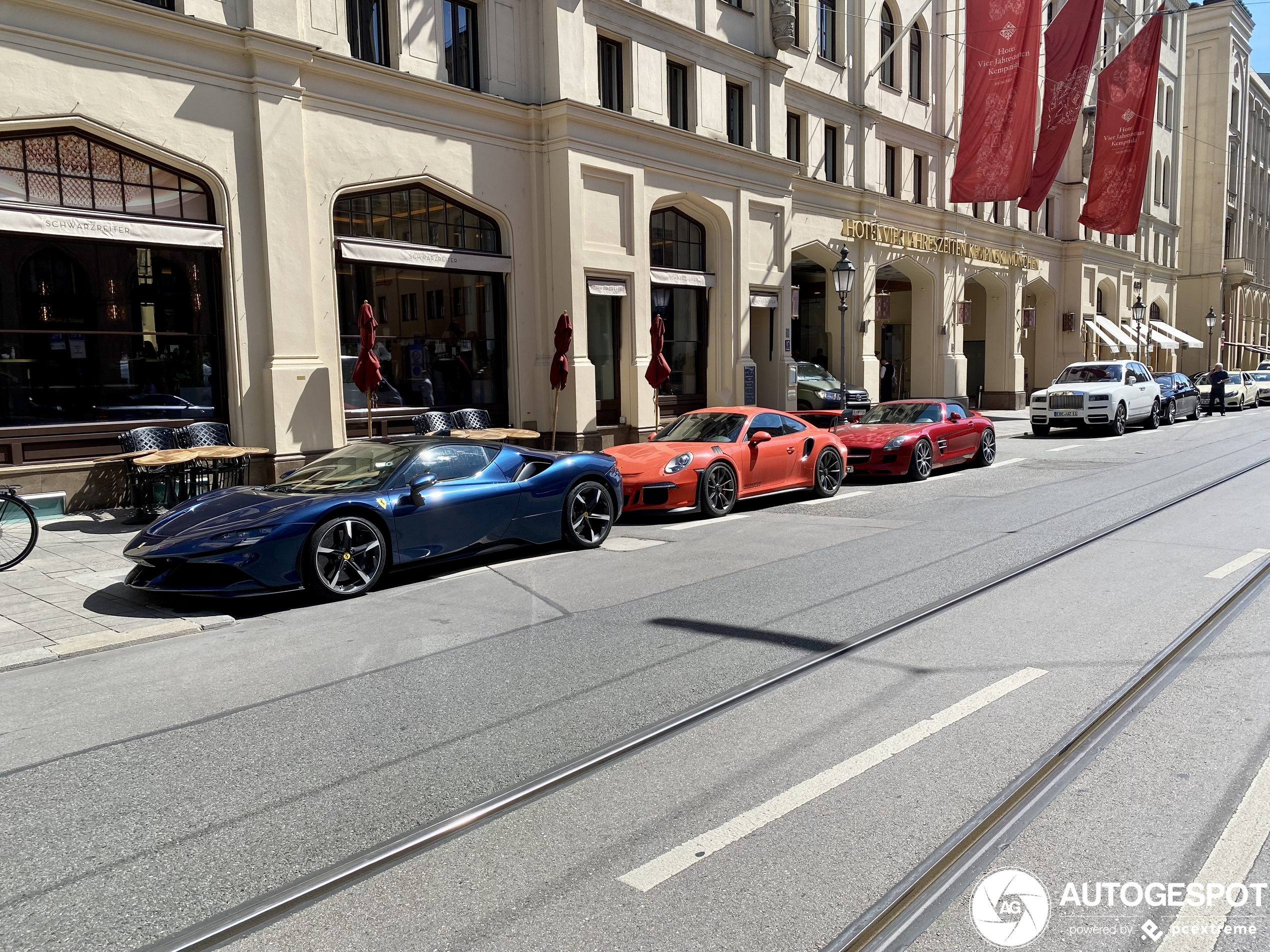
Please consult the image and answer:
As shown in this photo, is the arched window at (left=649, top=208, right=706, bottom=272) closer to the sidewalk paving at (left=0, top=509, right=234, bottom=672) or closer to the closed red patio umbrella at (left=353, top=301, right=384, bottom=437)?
the closed red patio umbrella at (left=353, top=301, right=384, bottom=437)

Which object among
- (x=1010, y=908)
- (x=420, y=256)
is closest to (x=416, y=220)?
(x=420, y=256)

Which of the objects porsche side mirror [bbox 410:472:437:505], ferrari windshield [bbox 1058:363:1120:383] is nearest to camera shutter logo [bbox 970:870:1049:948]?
porsche side mirror [bbox 410:472:437:505]

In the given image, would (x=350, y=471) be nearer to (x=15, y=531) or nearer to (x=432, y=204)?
(x=15, y=531)

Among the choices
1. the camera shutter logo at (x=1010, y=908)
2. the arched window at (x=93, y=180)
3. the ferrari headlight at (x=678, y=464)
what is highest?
the arched window at (x=93, y=180)

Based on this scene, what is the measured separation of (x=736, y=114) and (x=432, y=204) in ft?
29.9

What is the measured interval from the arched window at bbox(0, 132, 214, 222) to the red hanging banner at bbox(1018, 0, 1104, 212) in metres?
23.3

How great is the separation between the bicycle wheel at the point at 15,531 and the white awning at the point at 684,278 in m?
13.5

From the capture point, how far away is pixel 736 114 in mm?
22219

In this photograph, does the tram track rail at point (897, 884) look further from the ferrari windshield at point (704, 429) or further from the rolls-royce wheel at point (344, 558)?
the ferrari windshield at point (704, 429)

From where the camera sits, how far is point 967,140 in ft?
88.8

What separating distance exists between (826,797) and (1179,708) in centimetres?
220

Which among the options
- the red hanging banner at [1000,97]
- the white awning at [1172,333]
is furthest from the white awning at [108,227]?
the white awning at [1172,333]

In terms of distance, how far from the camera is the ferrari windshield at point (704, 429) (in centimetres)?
1276

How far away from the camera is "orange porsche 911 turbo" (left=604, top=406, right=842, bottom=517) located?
38.5 ft
